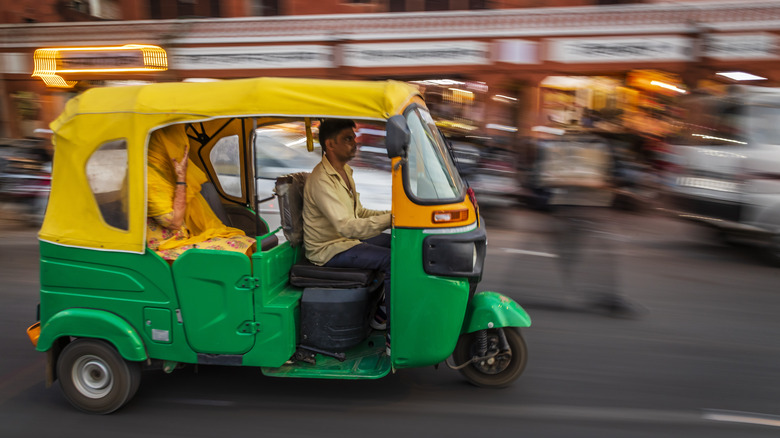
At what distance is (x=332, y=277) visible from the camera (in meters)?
4.03

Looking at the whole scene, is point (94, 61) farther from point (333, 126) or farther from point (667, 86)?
point (333, 126)

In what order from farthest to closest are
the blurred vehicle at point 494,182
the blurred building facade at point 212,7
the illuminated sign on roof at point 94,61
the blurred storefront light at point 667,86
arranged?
the illuminated sign on roof at point 94,61
the blurred building facade at point 212,7
the blurred storefront light at point 667,86
the blurred vehicle at point 494,182

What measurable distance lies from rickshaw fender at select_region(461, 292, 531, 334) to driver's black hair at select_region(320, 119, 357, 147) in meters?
1.41

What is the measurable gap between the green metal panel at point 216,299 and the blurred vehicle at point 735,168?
6.32m

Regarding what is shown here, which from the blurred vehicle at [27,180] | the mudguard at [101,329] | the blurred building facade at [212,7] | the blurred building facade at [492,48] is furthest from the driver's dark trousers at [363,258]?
the blurred building facade at [212,7]

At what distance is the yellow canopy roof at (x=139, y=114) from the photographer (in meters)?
3.51

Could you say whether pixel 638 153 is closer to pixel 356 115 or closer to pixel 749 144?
pixel 749 144

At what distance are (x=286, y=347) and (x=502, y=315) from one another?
1360 millimetres

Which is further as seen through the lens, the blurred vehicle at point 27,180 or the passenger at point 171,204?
A: the blurred vehicle at point 27,180

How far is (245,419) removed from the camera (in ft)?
12.5

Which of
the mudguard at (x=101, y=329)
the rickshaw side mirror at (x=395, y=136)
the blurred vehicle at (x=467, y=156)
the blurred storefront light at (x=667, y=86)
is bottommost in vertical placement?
the mudguard at (x=101, y=329)

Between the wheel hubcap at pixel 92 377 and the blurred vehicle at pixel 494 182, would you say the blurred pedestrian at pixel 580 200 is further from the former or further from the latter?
the blurred vehicle at pixel 494 182

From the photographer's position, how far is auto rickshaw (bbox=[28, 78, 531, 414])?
3.65 m

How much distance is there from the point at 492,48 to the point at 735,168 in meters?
9.04
